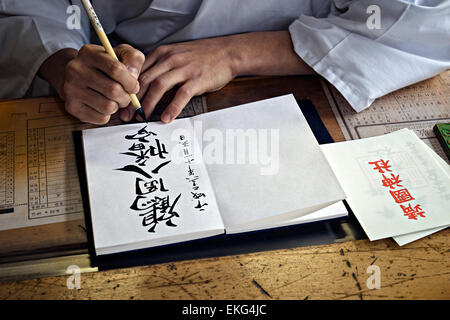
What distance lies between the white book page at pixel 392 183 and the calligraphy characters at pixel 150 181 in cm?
33

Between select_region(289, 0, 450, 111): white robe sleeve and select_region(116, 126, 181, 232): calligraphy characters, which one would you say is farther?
select_region(289, 0, 450, 111): white robe sleeve

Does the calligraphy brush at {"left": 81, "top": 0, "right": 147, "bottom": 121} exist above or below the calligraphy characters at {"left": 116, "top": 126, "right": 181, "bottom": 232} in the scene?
above

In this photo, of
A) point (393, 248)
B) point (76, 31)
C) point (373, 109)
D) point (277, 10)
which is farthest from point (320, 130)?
point (76, 31)

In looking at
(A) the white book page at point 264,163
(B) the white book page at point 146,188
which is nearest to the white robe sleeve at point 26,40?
(B) the white book page at point 146,188

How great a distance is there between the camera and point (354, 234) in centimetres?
66

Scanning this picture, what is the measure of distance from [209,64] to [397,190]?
1.67 ft

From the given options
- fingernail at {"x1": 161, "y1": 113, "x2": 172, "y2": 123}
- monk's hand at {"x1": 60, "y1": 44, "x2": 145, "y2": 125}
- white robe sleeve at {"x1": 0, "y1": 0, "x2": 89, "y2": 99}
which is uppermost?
white robe sleeve at {"x1": 0, "y1": 0, "x2": 89, "y2": 99}

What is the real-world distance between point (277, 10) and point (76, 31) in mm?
558

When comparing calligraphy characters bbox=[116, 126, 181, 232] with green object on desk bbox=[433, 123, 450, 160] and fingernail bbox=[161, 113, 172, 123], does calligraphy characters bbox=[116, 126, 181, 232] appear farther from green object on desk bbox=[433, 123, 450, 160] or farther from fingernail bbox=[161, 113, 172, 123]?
green object on desk bbox=[433, 123, 450, 160]

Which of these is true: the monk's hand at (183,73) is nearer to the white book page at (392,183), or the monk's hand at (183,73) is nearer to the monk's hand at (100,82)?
the monk's hand at (100,82)

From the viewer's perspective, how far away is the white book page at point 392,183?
67 centimetres

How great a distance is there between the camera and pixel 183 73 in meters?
0.90

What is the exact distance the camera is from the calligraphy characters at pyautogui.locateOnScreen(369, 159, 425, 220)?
2.23 feet

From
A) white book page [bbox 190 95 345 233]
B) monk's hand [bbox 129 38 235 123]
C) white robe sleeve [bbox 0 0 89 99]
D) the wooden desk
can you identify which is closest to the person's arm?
monk's hand [bbox 129 38 235 123]
